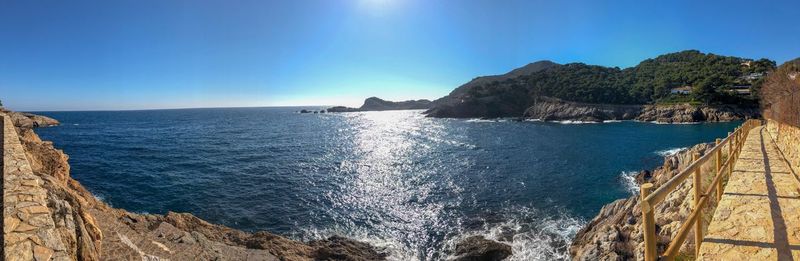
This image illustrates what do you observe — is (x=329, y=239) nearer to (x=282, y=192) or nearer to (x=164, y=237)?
(x=164, y=237)

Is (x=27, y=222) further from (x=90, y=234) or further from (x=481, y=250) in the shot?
(x=481, y=250)

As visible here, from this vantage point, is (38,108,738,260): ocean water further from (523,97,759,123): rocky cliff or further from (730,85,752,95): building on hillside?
(730,85,752,95): building on hillside

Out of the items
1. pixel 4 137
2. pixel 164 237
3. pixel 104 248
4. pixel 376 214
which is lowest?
pixel 376 214

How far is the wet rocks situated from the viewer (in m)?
16.7

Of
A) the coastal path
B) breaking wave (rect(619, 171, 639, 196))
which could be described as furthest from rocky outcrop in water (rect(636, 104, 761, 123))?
the coastal path

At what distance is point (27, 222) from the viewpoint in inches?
224

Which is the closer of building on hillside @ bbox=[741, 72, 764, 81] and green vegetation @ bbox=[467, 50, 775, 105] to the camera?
green vegetation @ bbox=[467, 50, 775, 105]

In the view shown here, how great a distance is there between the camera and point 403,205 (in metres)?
25.5

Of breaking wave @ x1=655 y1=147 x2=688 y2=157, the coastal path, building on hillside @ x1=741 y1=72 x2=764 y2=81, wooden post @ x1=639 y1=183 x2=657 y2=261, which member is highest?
building on hillside @ x1=741 y1=72 x2=764 y2=81

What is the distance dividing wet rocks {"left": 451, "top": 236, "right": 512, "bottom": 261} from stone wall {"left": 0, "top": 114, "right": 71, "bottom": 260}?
48.3 feet

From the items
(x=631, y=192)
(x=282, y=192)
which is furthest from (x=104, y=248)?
(x=631, y=192)

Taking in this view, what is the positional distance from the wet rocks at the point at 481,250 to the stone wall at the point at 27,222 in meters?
14.7

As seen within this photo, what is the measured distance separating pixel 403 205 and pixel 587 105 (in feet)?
325

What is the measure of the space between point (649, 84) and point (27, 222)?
473ft
